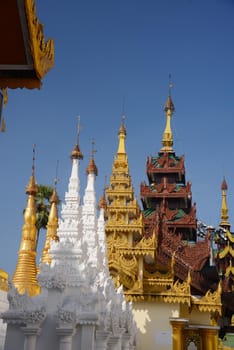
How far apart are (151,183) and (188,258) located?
9.60 m

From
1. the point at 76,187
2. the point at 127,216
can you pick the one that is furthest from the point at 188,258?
the point at 76,187

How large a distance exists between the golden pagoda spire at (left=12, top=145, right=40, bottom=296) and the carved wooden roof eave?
27.5 feet

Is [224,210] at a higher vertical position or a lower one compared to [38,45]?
higher

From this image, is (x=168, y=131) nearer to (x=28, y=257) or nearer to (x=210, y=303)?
(x=210, y=303)

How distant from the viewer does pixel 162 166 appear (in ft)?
106

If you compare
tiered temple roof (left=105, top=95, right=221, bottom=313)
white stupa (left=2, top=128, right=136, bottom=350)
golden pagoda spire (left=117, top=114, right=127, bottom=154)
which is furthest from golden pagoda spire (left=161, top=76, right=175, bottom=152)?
white stupa (left=2, top=128, right=136, bottom=350)

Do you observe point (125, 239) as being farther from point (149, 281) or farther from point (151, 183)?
point (151, 183)

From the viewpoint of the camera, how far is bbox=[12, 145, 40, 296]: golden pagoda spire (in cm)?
1405

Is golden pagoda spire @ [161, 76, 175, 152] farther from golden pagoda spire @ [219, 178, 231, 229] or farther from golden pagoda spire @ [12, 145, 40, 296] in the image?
golden pagoda spire @ [12, 145, 40, 296]

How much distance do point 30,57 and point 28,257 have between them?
9966 mm

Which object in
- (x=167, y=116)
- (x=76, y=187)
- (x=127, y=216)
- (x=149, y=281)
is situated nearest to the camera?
(x=76, y=187)

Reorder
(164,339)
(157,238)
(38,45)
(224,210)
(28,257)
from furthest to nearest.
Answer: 1. (224,210)
2. (157,238)
3. (164,339)
4. (28,257)
5. (38,45)

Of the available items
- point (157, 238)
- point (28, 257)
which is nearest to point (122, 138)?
point (157, 238)

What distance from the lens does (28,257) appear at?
48.3 feet
